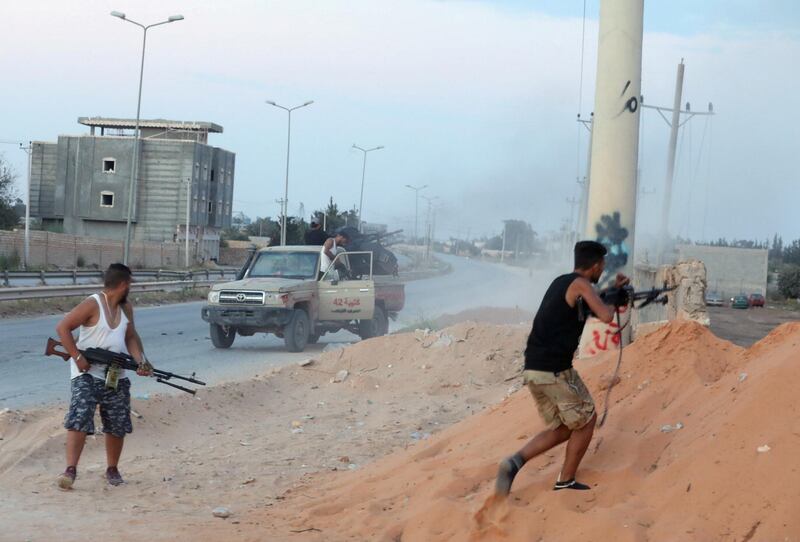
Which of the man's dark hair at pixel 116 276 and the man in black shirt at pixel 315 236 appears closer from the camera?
the man's dark hair at pixel 116 276

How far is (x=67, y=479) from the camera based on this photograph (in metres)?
7.52

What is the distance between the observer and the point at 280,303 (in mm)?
18391

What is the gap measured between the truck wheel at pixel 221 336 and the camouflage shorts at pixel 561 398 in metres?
14.4

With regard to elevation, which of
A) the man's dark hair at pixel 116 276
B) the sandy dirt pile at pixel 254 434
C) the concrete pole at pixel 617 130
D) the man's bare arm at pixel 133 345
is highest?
the concrete pole at pixel 617 130

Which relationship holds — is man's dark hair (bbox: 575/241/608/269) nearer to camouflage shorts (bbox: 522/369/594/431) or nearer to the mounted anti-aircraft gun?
camouflage shorts (bbox: 522/369/594/431)

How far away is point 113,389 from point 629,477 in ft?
12.8

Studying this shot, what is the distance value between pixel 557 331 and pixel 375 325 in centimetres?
1474

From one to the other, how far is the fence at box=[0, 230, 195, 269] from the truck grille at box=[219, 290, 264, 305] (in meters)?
32.0

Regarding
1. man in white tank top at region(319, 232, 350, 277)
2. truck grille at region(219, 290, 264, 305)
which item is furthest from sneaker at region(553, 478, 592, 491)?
man in white tank top at region(319, 232, 350, 277)

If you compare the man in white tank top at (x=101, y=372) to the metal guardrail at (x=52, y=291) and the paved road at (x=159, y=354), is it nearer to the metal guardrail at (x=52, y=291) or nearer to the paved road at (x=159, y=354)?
the paved road at (x=159, y=354)

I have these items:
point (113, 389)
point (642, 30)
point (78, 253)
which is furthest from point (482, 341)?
point (78, 253)

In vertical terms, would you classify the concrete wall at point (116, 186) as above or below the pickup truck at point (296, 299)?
above

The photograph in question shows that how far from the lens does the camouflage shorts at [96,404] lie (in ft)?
24.9

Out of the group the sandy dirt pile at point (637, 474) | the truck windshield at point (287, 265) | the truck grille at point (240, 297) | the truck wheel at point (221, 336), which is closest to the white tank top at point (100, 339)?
the sandy dirt pile at point (637, 474)
